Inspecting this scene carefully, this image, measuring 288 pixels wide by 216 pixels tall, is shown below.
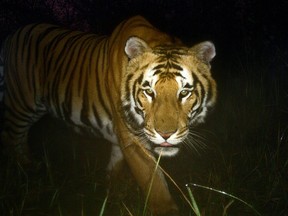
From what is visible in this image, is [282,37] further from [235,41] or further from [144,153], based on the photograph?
[144,153]

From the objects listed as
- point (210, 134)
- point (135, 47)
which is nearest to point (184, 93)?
point (135, 47)

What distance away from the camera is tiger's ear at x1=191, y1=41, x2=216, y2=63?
2955mm

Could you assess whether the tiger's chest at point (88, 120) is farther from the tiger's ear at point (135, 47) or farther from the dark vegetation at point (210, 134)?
the tiger's ear at point (135, 47)

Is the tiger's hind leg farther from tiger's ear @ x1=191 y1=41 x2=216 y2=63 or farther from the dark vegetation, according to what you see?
tiger's ear @ x1=191 y1=41 x2=216 y2=63

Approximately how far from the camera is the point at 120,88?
3.07 meters

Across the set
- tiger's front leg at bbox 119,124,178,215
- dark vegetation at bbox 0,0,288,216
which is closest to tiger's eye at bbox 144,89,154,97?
tiger's front leg at bbox 119,124,178,215

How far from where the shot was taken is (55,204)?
296 centimetres

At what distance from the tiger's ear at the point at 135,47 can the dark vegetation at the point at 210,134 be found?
83 centimetres

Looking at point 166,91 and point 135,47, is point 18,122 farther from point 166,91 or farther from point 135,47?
point 166,91

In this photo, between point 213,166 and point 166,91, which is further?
point 213,166

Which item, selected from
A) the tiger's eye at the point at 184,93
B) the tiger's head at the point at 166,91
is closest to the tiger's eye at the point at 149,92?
the tiger's head at the point at 166,91

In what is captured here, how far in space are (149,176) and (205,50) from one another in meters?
0.81

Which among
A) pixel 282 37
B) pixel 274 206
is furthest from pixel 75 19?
pixel 274 206

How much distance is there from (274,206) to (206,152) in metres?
1.02
